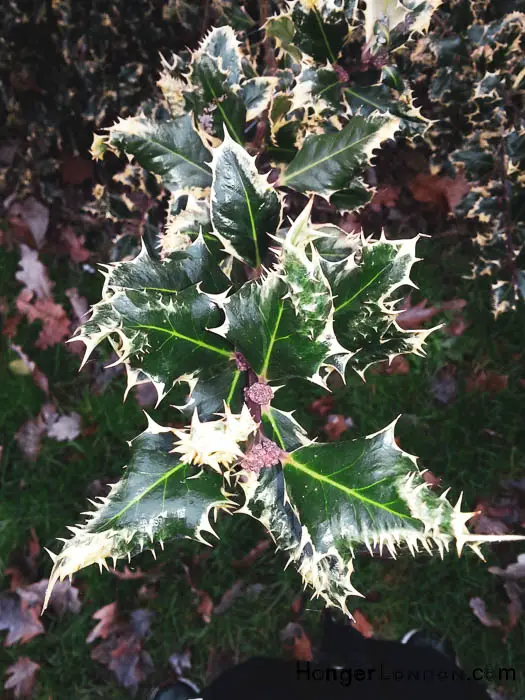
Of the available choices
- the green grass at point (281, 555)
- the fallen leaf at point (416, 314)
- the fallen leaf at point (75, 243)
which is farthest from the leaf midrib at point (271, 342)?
the fallen leaf at point (75, 243)

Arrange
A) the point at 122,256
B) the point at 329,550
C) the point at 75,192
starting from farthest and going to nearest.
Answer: the point at 75,192
the point at 122,256
the point at 329,550

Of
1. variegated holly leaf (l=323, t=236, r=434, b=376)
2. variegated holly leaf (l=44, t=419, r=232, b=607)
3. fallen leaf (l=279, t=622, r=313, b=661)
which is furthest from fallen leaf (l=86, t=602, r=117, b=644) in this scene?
variegated holly leaf (l=323, t=236, r=434, b=376)

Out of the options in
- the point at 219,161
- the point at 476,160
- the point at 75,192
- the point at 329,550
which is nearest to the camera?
the point at 329,550

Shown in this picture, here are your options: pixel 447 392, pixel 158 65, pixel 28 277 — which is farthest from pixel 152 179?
pixel 447 392

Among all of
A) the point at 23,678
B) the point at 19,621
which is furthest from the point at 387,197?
the point at 23,678

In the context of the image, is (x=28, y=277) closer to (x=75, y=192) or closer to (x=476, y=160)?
(x=75, y=192)

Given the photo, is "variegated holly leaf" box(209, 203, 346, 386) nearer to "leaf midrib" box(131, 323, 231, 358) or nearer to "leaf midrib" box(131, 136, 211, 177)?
"leaf midrib" box(131, 323, 231, 358)
